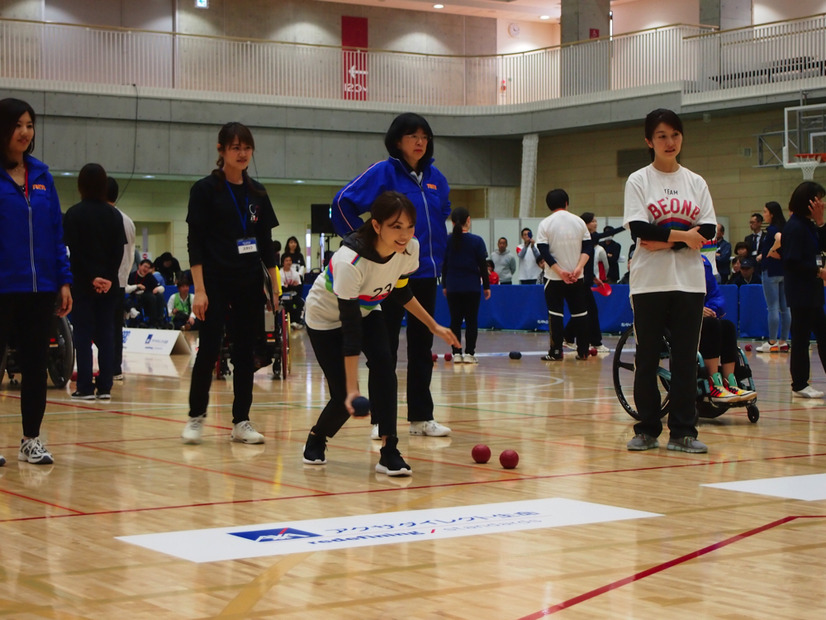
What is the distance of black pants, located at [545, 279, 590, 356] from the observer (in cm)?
1326

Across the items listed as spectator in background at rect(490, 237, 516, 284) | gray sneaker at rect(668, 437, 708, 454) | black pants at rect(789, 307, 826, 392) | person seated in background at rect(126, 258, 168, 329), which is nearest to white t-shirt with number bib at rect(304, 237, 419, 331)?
gray sneaker at rect(668, 437, 708, 454)

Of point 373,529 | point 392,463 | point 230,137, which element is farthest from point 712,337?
point 373,529

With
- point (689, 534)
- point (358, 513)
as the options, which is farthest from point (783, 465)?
point (358, 513)

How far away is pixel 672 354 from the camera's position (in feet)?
20.1

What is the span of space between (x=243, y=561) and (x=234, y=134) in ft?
10.5

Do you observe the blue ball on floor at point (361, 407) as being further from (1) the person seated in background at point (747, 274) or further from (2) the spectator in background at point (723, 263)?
(2) the spectator in background at point (723, 263)

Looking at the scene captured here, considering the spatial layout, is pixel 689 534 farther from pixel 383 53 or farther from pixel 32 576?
pixel 383 53

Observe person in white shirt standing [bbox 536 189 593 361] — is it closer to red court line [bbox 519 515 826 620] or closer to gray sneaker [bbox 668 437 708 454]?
gray sneaker [bbox 668 437 708 454]

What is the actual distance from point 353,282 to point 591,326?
384 inches

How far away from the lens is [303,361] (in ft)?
44.3

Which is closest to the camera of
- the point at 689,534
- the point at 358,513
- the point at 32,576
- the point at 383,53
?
the point at 32,576

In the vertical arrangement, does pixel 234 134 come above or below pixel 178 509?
above

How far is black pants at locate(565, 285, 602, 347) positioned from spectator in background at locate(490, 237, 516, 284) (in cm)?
803

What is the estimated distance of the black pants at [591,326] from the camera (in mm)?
13891
